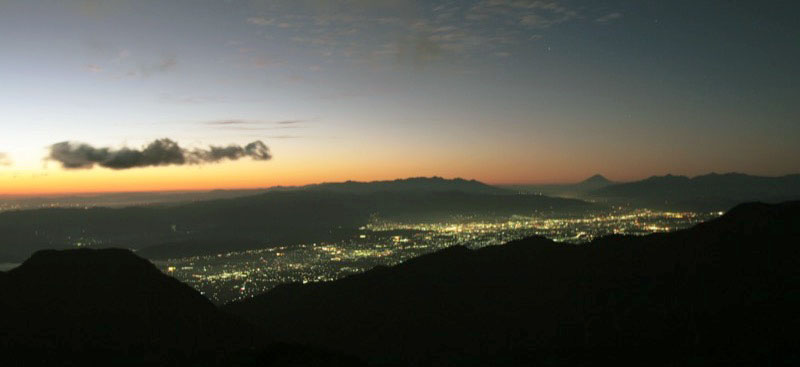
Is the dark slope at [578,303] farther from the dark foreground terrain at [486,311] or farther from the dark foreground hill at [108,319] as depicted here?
the dark foreground hill at [108,319]

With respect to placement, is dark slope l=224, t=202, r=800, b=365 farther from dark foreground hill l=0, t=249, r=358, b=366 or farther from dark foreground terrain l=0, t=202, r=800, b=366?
dark foreground hill l=0, t=249, r=358, b=366

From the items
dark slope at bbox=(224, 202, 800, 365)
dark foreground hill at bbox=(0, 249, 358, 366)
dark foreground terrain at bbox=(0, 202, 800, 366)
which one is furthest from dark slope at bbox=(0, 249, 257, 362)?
dark slope at bbox=(224, 202, 800, 365)

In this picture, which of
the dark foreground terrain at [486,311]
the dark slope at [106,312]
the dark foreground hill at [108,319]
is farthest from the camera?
the dark slope at [106,312]

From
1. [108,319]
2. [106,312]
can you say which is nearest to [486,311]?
[108,319]

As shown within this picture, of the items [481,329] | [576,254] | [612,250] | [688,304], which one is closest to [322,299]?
[481,329]

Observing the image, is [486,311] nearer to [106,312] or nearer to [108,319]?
[108,319]

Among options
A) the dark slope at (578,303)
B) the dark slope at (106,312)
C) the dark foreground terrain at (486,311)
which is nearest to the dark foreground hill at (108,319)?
the dark slope at (106,312)

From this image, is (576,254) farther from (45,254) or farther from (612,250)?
(45,254)
